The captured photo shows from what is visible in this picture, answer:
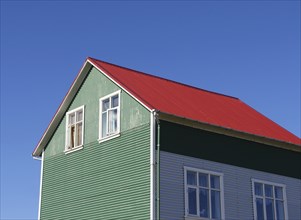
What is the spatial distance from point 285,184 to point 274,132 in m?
2.88

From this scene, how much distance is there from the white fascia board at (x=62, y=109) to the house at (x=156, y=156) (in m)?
0.05

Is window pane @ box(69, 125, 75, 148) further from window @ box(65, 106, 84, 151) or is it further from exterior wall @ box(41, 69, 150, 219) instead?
exterior wall @ box(41, 69, 150, 219)

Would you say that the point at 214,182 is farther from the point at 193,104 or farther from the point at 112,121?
the point at 112,121

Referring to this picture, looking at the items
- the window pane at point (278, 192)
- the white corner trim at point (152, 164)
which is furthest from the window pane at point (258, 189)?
the white corner trim at point (152, 164)

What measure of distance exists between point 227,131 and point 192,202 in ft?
12.4

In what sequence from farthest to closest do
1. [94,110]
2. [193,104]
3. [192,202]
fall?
[193,104], [94,110], [192,202]

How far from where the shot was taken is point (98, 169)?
26000 millimetres

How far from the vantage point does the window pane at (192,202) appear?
23703 mm

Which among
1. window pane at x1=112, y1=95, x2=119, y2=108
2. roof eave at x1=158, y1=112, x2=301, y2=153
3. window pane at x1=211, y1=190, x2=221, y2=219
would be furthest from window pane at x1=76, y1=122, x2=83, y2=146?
window pane at x1=211, y1=190, x2=221, y2=219

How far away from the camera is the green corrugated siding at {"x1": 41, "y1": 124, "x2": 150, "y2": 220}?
23.6 meters

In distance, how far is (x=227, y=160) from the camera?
25.7m

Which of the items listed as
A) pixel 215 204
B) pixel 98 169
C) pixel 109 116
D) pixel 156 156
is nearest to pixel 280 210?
pixel 215 204

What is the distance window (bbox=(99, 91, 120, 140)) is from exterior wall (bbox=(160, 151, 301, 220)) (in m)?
3.38

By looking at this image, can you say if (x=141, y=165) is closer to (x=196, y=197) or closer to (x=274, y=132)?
(x=196, y=197)
